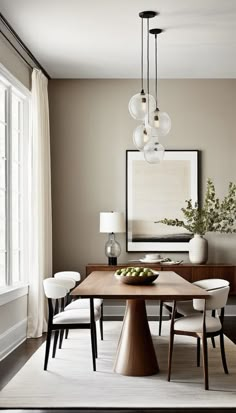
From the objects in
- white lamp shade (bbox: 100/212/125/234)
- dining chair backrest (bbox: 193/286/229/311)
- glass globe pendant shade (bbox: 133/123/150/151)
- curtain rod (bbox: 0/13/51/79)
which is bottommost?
dining chair backrest (bbox: 193/286/229/311)

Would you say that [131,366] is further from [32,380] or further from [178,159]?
[178,159]

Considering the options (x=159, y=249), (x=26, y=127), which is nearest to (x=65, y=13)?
(x=26, y=127)

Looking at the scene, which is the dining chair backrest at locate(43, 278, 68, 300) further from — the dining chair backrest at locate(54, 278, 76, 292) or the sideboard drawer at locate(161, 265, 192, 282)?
the sideboard drawer at locate(161, 265, 192, 282)

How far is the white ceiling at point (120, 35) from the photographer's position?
198 inches

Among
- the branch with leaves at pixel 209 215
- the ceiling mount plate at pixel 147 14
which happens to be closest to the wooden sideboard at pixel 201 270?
the branch with leaves at pixel 209 215

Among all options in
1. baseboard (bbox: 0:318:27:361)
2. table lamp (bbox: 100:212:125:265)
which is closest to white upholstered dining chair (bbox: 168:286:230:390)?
baseboard (bbox: 0:318:27:361)

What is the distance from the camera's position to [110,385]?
4297 millimetres

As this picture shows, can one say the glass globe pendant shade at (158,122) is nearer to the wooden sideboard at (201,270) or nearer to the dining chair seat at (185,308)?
the dining chair seat at (185,308)

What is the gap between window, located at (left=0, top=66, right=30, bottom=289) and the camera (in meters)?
5.87

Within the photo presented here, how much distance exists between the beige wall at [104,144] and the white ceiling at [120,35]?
227mm

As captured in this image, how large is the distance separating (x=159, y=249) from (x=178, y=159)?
1180 mm

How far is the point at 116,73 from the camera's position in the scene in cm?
738

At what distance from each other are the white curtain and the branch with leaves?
1.51 meters

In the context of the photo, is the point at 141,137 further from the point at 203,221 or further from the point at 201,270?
the point at 201,270
